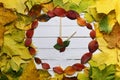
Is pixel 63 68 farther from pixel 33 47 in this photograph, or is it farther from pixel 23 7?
pixel 23 7

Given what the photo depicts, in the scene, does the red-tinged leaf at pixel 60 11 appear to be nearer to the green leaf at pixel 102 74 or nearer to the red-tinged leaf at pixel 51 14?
the red-tinged leaf at pixel 51 14

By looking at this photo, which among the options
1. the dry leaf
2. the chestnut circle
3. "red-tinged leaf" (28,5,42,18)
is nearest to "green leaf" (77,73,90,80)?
the chestnut circle

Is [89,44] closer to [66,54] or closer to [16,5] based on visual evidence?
[66,54]

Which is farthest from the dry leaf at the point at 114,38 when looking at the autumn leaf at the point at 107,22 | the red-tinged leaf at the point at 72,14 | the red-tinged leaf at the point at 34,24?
the red-tinged leaf at the point at 34,24

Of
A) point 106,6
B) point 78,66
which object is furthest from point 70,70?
point 106,6

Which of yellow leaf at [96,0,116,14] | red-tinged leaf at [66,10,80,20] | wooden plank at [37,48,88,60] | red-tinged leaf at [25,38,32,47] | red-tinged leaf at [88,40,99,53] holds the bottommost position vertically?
wooden plank at [37,48,88,60]

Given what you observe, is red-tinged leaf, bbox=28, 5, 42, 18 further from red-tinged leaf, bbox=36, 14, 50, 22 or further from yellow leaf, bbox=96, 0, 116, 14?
yellow leaf, bbox=96, 0, 116, 14
